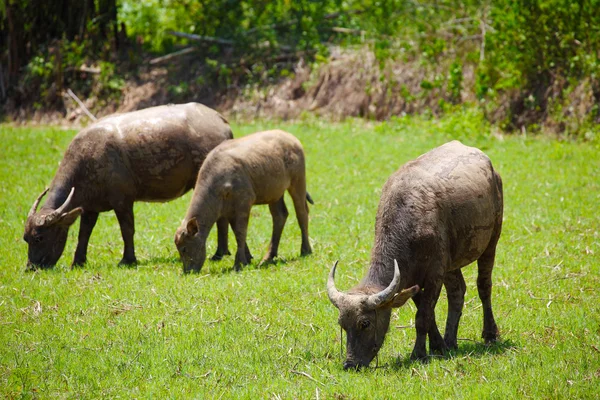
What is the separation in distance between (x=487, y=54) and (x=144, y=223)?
10.6 meters

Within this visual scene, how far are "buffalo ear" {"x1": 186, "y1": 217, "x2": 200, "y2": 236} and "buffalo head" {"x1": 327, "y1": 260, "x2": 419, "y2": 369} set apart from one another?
416cm

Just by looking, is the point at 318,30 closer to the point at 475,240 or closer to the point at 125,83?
the point at 125,83

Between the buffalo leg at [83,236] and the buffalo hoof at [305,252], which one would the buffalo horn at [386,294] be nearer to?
the buffalo hoof at [305,252]

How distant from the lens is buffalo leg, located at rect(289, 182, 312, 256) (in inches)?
487

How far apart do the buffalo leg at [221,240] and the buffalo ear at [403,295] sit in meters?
5.51

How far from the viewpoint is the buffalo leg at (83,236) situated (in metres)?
12.2

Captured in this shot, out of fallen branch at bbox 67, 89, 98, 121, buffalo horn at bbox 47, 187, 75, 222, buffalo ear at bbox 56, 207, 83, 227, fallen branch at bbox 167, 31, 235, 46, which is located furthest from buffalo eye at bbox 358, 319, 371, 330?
fallen branch at bbox 167, 31, 235, 46

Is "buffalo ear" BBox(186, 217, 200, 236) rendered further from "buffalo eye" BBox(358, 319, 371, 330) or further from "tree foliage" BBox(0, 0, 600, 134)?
"tree foliage" BBox(0, 0, 600, 134)

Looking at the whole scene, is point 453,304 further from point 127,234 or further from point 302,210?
point 127,234

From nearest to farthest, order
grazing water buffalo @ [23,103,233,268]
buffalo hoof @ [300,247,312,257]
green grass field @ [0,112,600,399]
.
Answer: green grass field @ [0,112,600,399] < grazing water buffalo @ [23,103,233,268] < buffalo hoof @ [300,247,312,257]

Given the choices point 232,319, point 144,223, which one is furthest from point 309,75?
point 232,319

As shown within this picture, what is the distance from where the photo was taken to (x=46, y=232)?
11.9 meters

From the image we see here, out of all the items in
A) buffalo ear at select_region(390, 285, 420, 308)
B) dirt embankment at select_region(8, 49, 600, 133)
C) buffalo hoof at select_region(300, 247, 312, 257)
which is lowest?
dirt embankment at select_region(8, 49, 600, 133)

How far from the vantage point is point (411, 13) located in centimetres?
→ 2425
